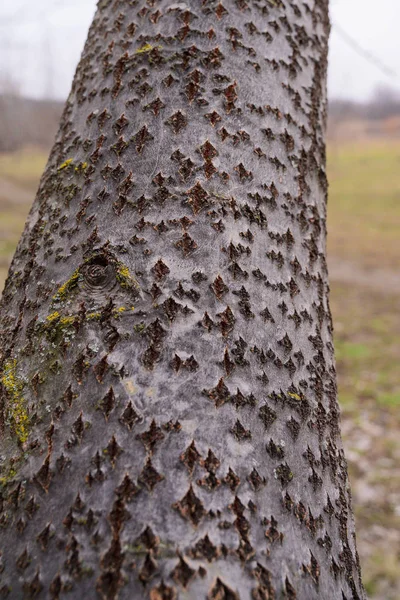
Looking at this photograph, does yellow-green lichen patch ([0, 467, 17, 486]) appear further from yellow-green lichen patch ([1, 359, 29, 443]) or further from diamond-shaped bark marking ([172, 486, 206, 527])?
diamond-shaped bark marking ([172, 486, 206, 527])

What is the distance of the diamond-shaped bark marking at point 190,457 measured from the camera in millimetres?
835

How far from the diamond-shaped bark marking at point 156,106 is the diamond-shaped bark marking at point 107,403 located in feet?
2.08

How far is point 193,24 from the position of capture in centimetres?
116

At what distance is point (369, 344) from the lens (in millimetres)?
6828

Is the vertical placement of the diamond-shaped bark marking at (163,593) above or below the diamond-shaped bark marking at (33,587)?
above

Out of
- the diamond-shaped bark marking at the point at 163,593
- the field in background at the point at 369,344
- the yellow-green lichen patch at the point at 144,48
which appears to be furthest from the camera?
the field in background at the point at 369,344

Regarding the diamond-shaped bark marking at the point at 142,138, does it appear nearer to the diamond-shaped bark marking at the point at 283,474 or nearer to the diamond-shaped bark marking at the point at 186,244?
Result: the diamond-shaped bark marking at the point at 186,244

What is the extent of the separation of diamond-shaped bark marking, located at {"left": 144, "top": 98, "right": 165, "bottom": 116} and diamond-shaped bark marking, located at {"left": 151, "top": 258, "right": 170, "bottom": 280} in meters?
0.37

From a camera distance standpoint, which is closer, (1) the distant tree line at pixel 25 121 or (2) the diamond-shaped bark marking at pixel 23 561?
(2) the diamond-shaped bark marking at pixel 23 561

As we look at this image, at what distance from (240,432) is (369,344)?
6.39 meters

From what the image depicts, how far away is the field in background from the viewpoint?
10.2ft

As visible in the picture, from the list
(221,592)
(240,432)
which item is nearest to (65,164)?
(240,432)

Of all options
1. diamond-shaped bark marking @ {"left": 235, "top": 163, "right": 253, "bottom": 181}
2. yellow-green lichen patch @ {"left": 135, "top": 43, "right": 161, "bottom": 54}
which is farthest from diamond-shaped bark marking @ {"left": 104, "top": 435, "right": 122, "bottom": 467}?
yellow-green lichen patch @ {"left": 135, "top": 43, "right": 161, "bottom": 54}

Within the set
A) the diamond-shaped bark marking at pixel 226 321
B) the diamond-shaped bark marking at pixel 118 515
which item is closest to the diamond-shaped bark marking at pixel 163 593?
the diamond-shaped bark marking at pixel 118 515
